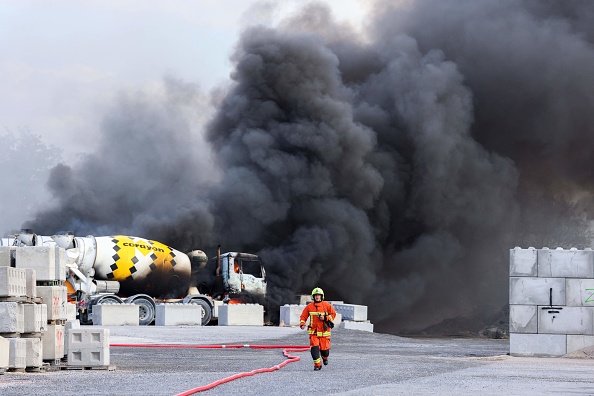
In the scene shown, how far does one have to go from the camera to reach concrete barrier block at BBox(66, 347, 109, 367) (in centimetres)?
1942

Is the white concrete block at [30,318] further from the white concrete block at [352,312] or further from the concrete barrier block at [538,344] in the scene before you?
the white concrete block at [352,312]

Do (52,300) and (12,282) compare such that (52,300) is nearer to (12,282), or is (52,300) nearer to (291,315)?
(12,282)

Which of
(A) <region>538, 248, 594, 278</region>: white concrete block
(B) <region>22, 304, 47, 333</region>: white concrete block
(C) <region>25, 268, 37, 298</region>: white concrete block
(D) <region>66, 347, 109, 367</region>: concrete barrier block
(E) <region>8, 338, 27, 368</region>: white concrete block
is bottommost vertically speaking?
(D) <region>66, 347, 109, 367</region>: concrete barrier block

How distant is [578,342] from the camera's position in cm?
2530

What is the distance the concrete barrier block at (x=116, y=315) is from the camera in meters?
40.0

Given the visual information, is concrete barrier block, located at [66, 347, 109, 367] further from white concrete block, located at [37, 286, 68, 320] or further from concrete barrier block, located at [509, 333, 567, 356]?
concrete barrier block, located at [509, 333, 567, 356]

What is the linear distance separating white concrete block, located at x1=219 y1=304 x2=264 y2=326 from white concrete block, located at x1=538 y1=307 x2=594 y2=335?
19.6m

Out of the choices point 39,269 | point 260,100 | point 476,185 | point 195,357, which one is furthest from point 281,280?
point 39,269

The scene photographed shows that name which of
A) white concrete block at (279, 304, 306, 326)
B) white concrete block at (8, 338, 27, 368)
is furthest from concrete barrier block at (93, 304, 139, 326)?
white concrete block at (8, 338, 27, 368)

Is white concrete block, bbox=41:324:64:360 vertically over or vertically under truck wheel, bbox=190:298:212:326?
over

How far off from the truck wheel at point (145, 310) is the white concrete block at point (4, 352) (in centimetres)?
2541

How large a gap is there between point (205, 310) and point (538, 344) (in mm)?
21350

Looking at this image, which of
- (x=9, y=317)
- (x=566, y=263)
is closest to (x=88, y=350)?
(x=9, y=317)

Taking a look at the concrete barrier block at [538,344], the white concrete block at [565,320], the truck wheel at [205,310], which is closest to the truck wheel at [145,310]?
the truck wheel at [205,310]
